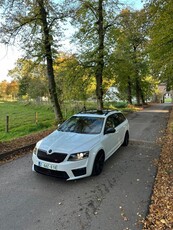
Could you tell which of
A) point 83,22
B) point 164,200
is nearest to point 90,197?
point 164,200

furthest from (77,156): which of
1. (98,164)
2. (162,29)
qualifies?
(162,29)

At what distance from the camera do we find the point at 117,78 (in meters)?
16.4

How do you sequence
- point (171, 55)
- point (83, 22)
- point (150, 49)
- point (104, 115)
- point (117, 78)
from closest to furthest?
1. point (104, 115)
2. point (171, 55)
3. point (150, 49)
4. point (83, 22)
5. point (117, 78)

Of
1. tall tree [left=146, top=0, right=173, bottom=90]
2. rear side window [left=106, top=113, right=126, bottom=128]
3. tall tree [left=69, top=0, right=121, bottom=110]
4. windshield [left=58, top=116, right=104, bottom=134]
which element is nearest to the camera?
windshield [left=58, top=116, right=104, bottom=134]

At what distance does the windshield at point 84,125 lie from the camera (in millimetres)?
6062

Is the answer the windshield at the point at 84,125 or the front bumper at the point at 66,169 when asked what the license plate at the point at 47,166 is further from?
the windshield at the point at 84,125

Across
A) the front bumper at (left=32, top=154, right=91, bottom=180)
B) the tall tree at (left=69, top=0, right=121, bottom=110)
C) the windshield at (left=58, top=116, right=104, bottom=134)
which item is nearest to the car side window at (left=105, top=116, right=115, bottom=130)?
the windshield at (left=58, top=116, right=104, bottom=134)

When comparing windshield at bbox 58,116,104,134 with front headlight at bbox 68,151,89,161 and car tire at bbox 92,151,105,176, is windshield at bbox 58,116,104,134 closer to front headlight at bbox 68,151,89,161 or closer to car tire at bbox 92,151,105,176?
car tire at bbox 92,151,105,176

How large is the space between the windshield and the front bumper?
1.29m

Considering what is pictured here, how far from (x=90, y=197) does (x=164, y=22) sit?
9699 millimetres

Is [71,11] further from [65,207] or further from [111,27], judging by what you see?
[65,207]

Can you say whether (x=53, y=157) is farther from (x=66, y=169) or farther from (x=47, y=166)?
(x=66, y=169)

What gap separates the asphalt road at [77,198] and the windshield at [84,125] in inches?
46.8

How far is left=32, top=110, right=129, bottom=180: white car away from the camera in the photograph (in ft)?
15.8
